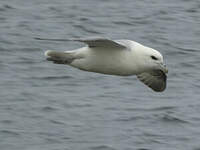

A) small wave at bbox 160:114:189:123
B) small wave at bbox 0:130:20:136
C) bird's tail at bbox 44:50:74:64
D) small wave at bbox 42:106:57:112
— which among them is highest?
bird's tail at bbox 44:50:74:64

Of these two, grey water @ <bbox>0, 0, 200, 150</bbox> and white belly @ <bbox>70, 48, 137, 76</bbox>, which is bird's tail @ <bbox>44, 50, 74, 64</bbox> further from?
grey water @ <bbox>0, 0, 200, 150</bbox>

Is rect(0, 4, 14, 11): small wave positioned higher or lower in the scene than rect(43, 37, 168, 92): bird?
lower

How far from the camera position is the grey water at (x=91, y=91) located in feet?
37.2

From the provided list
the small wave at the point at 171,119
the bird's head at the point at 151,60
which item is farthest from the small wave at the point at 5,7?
the bird's head at the point at 151,60

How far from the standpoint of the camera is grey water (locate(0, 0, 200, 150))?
11352 millimetres

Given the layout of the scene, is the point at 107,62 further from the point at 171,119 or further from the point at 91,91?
the point at 91,91

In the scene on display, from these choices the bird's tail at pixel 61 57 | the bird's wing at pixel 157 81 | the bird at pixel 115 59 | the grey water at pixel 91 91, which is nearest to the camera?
the bird at pixel 115 59

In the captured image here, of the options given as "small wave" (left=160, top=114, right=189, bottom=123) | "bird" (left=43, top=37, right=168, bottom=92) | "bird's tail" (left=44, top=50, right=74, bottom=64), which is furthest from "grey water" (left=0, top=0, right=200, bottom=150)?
"bird" (left=43, top=37, right=168, bottom=92)

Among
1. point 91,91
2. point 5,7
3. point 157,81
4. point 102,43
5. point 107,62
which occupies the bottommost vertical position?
point 91,91

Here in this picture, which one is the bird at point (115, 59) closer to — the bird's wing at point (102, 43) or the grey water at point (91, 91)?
the bird's wing at point (102, 43)

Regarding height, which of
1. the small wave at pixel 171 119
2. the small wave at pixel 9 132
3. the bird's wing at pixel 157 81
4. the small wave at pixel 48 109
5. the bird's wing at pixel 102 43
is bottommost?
the small wave at pixel 9 132

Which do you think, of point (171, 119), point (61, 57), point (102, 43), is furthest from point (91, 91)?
point (102, 43)

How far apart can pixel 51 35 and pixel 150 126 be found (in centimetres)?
339

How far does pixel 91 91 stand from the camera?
12484 mm
